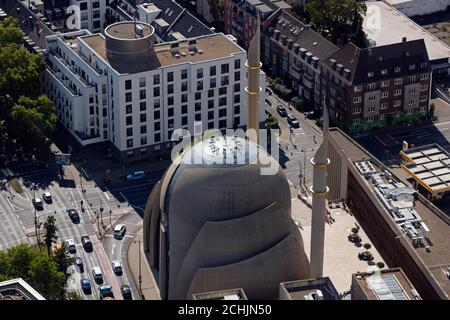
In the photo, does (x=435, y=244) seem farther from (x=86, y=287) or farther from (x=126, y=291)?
(x=86, y=287)

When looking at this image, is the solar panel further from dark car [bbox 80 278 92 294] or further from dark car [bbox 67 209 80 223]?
dark car [bbox 67 209 80 223]

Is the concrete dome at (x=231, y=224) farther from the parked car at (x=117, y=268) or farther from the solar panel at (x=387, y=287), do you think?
the parked car at (x=117, y=268)

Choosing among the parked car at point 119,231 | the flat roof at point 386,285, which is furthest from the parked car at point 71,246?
the flat roof at point 386,285

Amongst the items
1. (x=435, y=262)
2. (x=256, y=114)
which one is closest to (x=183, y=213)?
(x=256, y=114)

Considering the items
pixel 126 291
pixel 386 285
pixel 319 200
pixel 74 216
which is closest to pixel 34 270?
pixel 126 291

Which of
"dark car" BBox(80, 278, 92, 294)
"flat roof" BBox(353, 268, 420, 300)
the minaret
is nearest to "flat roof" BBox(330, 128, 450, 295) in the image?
"flat roof" BBox(353, 268, 420, 300)

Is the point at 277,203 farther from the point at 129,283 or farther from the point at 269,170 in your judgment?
the point at 129,283
